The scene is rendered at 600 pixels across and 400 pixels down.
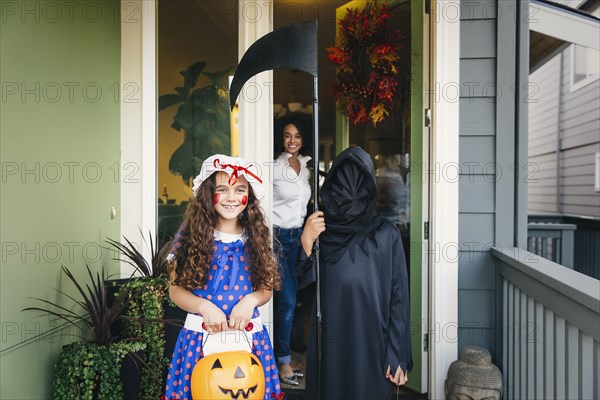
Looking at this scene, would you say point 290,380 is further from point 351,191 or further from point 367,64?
point 367,64

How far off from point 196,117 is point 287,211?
0.82 metres

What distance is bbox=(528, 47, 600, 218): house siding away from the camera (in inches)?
258

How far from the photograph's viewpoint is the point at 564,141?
7.54m

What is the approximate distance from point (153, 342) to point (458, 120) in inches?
73.5

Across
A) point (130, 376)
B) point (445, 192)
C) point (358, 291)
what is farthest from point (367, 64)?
point (130, 376)

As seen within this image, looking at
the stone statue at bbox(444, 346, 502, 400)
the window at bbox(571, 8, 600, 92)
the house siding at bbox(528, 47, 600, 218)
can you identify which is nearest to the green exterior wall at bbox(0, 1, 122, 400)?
the stone statue at bbox(444, 346, 502, 400)

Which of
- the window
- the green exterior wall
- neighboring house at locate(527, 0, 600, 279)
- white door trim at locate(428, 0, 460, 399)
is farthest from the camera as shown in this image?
the window

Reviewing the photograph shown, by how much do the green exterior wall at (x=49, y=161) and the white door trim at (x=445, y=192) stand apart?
1704 millimetres

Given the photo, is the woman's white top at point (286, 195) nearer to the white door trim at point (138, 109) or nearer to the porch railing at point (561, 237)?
the white door trim at point (138, 109)

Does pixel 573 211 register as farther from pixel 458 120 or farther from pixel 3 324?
pixel 3 324

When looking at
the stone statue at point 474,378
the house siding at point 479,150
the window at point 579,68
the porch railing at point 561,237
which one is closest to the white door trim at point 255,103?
the house siding at point 479,150

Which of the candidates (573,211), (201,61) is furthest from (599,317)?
(573,211)

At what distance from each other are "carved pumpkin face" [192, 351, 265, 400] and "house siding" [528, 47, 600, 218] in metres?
5.49

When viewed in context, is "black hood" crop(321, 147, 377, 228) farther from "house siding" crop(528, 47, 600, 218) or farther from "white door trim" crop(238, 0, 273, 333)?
"house siding" crop(528, 47, 600, 218)
